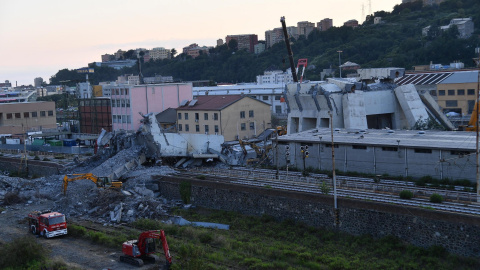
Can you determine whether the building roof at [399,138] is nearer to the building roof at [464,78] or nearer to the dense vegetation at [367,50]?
the building roof at [464,78]

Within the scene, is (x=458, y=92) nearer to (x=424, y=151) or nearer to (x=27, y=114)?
(x=424, y=151)

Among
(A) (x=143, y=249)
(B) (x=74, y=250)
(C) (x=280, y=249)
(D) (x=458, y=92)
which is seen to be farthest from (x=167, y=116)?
(C) (x=280, y=249)

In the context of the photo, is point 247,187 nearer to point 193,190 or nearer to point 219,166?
point 193,190

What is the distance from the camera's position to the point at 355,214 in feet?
75.3

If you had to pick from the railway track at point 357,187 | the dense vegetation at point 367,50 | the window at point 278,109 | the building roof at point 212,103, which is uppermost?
the dense vegetation at point 367,50

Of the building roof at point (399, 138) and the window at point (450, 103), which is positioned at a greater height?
the window at point (450, 103)

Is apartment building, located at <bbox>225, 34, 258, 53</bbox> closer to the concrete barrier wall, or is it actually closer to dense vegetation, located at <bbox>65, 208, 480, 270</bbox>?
the concrete barrier wall

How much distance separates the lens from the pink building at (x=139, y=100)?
59.9 metres

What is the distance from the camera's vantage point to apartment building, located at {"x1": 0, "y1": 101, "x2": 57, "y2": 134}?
7488 cm

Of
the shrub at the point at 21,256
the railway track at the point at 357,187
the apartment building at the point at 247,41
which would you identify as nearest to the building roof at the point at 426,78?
the railway track at the point at 357,187

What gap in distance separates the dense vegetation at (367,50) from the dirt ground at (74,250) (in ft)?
192

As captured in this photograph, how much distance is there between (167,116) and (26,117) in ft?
95.0

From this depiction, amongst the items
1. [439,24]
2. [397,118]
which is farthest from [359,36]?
[397,118]

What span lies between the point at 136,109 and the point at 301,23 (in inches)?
5581
